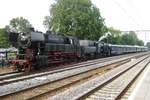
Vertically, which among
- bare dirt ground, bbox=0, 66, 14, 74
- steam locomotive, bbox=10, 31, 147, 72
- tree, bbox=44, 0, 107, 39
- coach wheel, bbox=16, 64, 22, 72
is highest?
tree, bbox=44, 0, 107, 39

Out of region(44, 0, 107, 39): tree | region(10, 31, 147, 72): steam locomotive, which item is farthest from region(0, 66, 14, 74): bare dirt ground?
region(44, 0, 107, 39): tree

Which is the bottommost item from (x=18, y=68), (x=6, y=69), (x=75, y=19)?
(x=6, y=69)

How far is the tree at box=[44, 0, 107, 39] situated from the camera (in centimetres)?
6731

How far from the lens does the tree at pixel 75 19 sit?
67312 mm

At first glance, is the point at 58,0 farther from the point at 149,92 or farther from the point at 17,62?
the point at 149,92

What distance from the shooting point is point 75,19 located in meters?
68.2

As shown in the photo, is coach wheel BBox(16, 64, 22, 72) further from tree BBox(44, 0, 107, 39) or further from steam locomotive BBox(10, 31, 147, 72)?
tree BBox(44, 0, 107, 39)

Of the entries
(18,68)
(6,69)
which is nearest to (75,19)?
(6,69)

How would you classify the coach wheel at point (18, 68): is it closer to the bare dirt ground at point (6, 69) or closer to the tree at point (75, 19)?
the bare dirt ground at point (6, 69)

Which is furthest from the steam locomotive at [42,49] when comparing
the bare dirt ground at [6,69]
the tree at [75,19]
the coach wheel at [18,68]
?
the tree at [75,19]

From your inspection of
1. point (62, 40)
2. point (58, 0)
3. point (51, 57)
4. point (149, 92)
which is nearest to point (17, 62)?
point (51, 57)

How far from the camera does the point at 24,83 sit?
16062 millimetres

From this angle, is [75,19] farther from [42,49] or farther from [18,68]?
[18,68]

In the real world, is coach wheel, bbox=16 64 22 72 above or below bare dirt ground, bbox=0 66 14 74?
above
